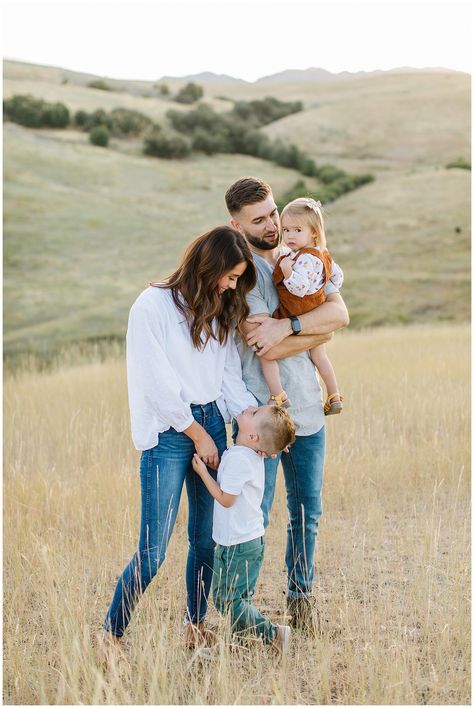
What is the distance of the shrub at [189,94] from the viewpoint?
182 ft

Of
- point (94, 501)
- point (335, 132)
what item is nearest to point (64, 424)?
point (94, 501)

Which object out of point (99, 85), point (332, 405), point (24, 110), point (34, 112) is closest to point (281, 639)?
point (332, 405)

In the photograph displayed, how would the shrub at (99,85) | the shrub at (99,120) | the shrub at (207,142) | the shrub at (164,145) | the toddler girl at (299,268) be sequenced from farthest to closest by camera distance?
the shrub at (99,85), the shrub at (99,120), the shrub at (207,142), the shrub at (164,145), the toddler girl at (299,268)

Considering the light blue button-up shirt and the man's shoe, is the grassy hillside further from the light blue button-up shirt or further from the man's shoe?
the light blue button-up shirt

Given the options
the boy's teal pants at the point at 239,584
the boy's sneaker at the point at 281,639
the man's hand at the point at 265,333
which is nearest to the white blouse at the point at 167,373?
the man's hand at the point at 265,333

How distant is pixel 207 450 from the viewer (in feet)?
11.5

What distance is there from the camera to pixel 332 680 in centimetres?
374

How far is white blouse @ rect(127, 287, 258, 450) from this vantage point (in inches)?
133

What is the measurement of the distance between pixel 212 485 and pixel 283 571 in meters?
1.82

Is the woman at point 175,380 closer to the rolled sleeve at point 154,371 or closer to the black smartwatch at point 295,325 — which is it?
the rolled sleeve at point 154,371

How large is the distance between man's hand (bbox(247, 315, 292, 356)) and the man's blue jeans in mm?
562

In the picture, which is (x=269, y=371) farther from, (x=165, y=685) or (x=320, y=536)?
(x=320, y=536)

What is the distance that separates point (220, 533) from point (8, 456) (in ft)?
15.7

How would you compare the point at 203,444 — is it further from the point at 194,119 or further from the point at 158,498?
the point at 194,119
